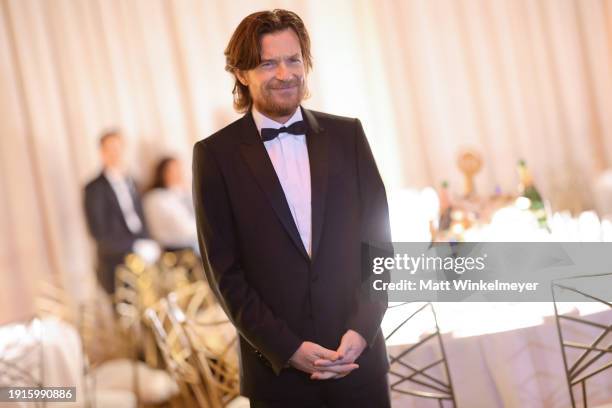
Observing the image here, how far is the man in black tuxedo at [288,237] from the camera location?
1888 mm

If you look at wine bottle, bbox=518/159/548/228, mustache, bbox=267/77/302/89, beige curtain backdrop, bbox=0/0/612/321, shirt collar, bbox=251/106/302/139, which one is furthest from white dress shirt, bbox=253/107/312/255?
beige curtain backdrop, bbox=0/0/612/321

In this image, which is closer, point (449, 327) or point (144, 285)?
point (449, 327)

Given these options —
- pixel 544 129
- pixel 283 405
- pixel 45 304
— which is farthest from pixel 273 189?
pixel 544 129

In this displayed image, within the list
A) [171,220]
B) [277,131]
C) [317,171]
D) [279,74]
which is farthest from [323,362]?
[171,220]

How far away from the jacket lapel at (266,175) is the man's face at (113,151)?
4.08m

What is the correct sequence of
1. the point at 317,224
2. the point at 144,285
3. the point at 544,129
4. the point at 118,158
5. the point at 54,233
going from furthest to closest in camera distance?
the point at 544,129
the point at 54,233
the point at 118,158
the point at 144,285
the point at 317,224

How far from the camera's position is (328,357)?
187cm

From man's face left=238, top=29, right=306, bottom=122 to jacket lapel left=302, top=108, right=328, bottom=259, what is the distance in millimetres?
101

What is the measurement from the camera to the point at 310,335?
1.94 metres

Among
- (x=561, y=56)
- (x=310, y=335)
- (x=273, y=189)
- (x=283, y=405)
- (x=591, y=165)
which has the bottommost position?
(x=283, y=405)

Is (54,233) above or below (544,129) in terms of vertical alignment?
below

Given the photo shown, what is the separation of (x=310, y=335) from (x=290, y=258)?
0.20 m

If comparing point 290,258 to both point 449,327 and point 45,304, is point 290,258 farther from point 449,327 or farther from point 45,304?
point 45,304

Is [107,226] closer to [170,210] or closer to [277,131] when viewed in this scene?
[170,210]
